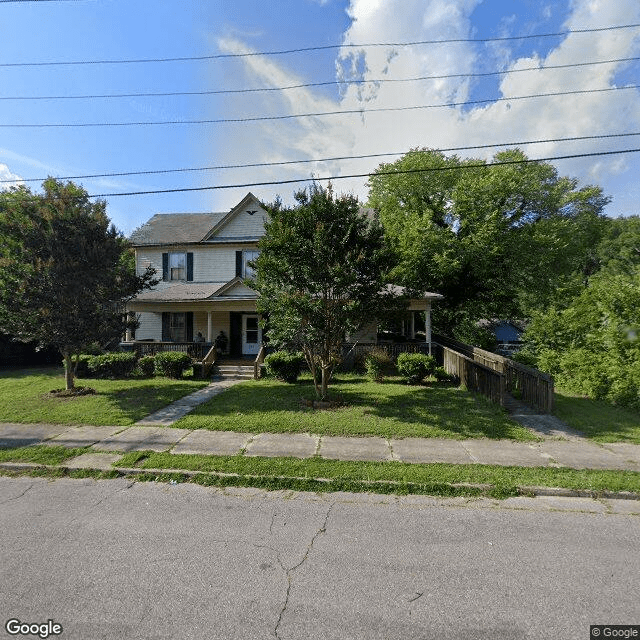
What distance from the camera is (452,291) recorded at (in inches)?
894

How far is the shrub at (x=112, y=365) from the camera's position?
14445 millimetres

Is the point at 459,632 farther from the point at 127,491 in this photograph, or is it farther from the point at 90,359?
the point at 90,359

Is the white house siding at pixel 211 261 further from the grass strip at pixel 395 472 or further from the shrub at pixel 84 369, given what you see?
the grass strip at pixel 395 472

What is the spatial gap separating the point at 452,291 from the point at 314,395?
1500 cm

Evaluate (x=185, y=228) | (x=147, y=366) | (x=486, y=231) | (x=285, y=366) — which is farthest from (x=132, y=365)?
(x=486, y=231)

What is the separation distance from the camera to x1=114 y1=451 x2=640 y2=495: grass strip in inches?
206

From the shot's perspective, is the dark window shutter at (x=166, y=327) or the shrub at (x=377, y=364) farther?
the dark window shutter at (x=166, y=327)

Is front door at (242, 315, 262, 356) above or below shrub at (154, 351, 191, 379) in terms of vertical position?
above

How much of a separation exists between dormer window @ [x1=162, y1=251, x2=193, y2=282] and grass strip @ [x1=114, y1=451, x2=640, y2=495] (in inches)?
613

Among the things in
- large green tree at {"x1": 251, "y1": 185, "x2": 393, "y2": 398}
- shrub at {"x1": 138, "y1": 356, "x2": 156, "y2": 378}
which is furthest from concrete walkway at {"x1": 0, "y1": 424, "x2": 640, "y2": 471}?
shrub at {"x1": 138, "y1": 356, "x2": 156, "y2": 378}

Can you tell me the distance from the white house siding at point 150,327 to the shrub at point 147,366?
5.47 metres

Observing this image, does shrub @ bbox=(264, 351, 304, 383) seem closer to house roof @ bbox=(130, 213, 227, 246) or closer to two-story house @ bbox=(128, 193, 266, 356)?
two-story house @ bbox=(128, 193, 266, 356)

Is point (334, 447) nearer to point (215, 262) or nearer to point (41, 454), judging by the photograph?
point (41, 454)

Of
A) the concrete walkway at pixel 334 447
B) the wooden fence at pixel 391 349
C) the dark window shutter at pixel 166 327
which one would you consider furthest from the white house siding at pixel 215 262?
the concrete walkway at pixel 334 447
